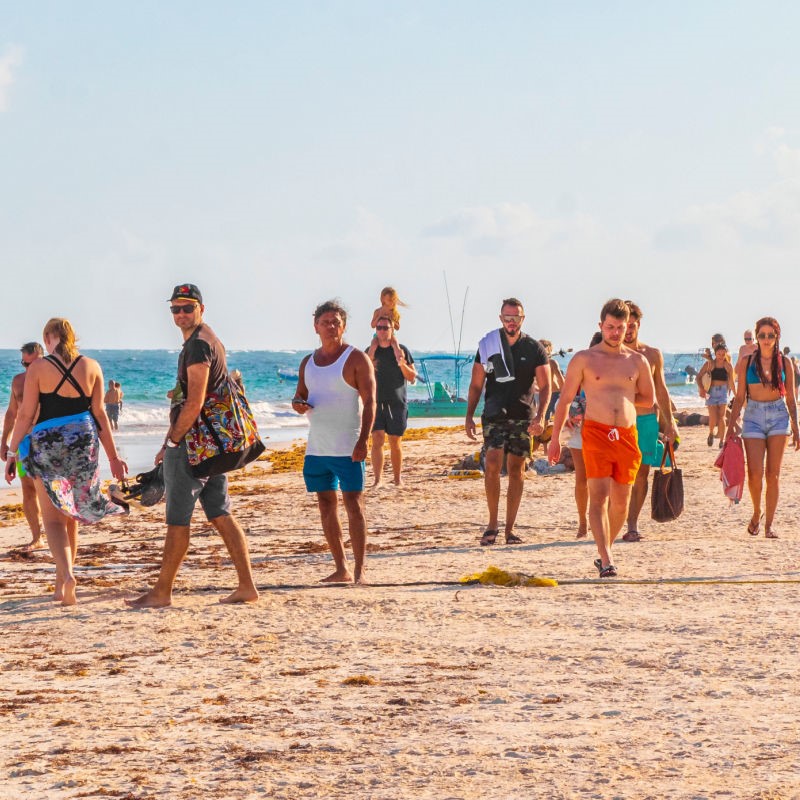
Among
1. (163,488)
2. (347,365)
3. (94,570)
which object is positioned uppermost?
(347,365)

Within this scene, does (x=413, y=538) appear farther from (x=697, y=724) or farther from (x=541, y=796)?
(x=541, y=796)

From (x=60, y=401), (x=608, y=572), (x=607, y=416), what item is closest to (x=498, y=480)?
(x=607, y=416)

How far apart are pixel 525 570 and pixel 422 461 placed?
31.8ft

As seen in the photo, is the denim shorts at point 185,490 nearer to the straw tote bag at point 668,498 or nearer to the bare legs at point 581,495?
the bare legs at point 581,495

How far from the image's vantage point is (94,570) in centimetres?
843

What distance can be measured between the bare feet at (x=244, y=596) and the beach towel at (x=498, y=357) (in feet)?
9.87

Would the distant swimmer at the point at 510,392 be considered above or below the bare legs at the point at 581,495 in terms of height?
above

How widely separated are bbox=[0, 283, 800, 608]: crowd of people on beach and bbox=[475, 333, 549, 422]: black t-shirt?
0.01m

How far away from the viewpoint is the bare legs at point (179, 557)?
21.7 feet

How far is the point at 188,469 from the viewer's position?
6445mm

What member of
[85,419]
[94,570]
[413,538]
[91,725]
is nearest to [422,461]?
[413,538]

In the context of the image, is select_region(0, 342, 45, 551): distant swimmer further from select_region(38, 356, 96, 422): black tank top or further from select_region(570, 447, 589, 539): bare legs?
select_region(570, 447, 589, 539): bare legs

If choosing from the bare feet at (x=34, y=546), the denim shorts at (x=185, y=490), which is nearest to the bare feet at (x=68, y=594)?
the denim shorts at (x=185, y=490)

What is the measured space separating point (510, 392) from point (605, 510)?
1623 millimetres
